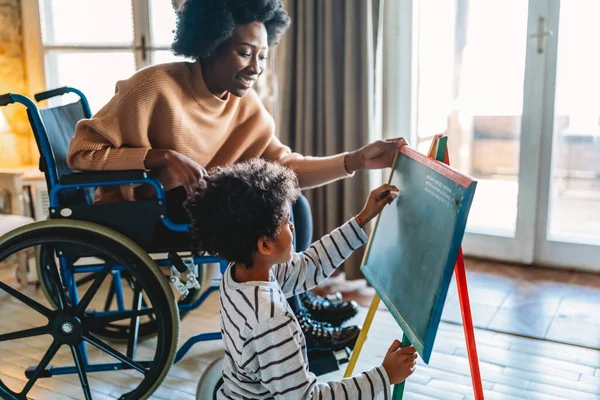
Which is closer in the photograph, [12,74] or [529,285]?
[529,285]

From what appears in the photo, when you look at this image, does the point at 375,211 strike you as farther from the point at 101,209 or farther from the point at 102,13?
the point at 102,13

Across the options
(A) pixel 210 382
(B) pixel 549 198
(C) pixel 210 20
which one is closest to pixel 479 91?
(B) pixel 549 198

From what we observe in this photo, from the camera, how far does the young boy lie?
1.15 meters

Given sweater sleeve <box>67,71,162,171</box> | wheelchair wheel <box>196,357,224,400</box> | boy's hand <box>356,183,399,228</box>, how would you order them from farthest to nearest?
sweater sleeve <box>67,71,162,171</box> → wheelchair wheel <box>196,357,224,400</box> → boy's hand <box>356,183,399,228</box>

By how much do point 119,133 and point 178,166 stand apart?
0.21 m

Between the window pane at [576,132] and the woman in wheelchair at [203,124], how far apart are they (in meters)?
1.46

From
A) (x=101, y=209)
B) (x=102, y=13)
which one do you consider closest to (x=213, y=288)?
(x=101, y=209)

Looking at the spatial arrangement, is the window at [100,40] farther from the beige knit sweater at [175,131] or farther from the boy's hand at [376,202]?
the boy's hand at [376,202]

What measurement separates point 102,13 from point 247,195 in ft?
7.87

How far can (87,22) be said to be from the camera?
10.6ft

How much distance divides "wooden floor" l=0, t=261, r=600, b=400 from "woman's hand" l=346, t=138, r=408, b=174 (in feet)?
2.27

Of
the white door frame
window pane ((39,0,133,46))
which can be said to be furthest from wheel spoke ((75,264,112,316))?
the white door frame

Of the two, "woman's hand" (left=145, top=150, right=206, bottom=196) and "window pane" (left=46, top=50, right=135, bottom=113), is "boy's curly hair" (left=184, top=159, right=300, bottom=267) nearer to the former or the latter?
"woman's hand" (left=145, top=150, right=206, bottom=196)

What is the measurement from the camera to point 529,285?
109 inches
